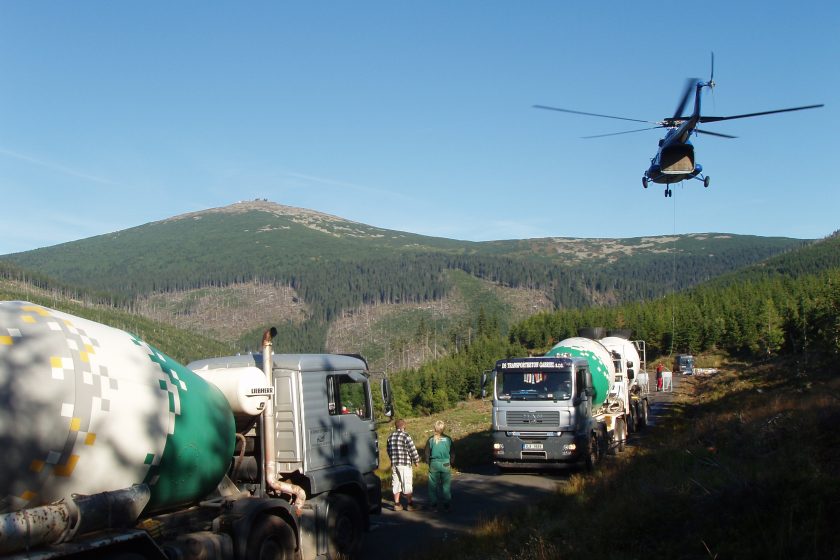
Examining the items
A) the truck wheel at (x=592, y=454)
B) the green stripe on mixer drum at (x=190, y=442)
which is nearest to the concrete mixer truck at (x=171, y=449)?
the green stripe on mixer drum at (x=190, y=442)

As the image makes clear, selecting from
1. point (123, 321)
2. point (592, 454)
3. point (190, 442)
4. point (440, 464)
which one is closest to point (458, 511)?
point (440, 464)

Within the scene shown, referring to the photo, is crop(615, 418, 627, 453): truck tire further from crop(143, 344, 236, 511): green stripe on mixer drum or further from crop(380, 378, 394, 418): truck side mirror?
crop(143, 344, 236, 511): green stripe on mixer drum

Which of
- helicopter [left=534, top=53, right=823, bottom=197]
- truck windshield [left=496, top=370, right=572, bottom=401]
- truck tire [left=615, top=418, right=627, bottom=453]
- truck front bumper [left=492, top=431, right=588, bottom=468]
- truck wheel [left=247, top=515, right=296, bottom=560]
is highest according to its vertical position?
helicopter [left=534, top=53, right=823, bottom=197]

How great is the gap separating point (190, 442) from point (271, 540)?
2001 millimetres

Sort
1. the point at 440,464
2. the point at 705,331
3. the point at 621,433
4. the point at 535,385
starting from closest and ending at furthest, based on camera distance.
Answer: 1. the point at 440,464
2. the point at 535,385
3. the point at 621,433
4. the point at 705,331

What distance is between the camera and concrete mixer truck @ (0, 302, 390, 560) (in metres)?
6.46

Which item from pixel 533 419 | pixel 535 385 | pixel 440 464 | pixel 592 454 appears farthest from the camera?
pixel 592 454

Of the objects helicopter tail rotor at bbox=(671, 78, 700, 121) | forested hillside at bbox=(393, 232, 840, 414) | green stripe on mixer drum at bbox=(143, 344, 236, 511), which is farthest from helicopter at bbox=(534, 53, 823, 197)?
forested hillside at bbox=(393, 232, 840, 414)

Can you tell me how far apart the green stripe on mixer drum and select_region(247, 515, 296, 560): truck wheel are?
2.65 ft

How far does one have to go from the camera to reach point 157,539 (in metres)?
7.95

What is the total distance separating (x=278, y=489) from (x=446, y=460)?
475 cm

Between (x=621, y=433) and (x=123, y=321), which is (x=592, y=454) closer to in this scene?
(x=621, y=433)

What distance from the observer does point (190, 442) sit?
8.34m

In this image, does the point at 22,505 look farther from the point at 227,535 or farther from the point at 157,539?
the point at 227,535
